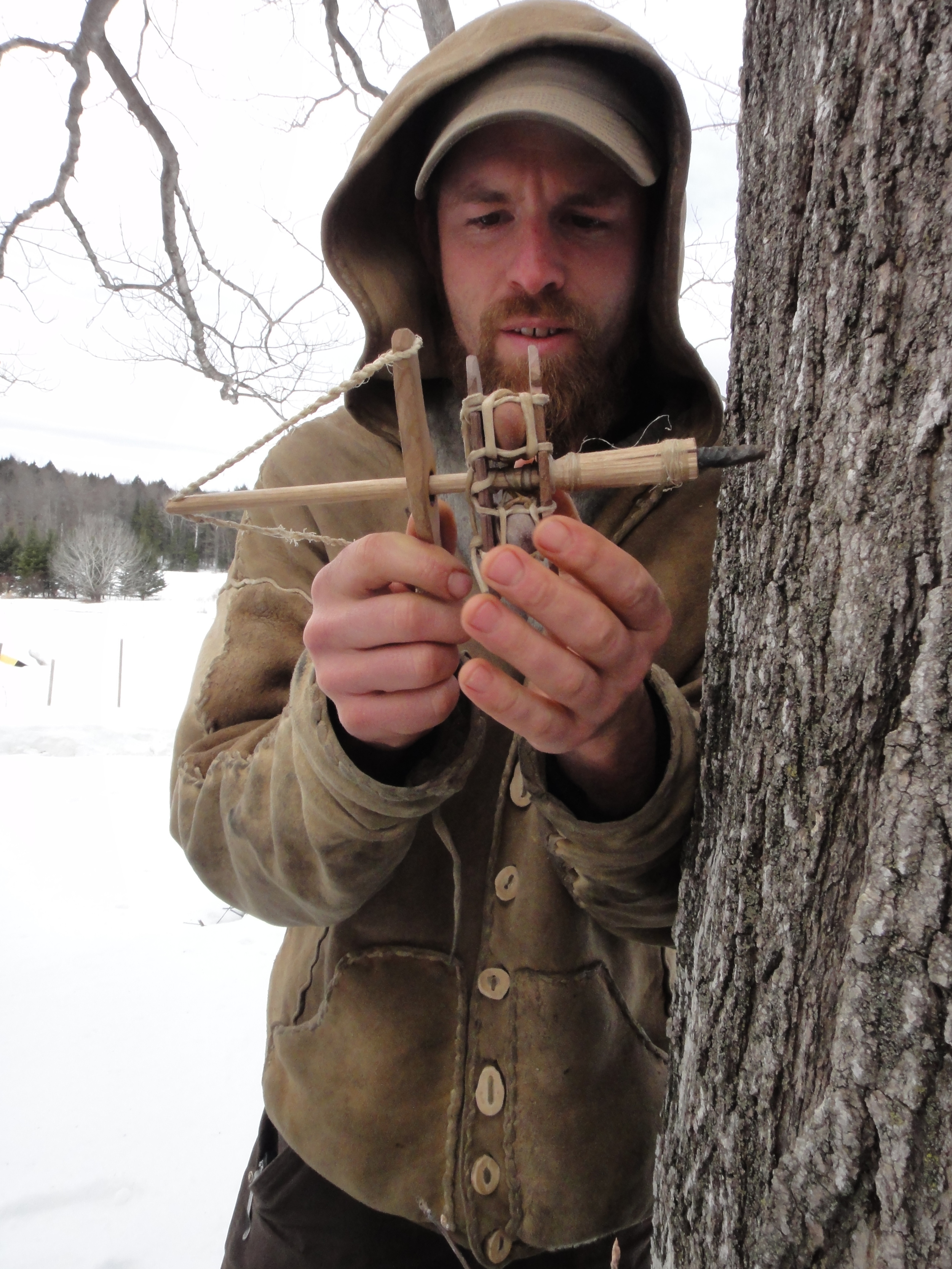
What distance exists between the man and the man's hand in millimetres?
146

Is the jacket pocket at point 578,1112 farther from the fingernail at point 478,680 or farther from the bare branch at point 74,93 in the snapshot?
the bare branch at point 74,93

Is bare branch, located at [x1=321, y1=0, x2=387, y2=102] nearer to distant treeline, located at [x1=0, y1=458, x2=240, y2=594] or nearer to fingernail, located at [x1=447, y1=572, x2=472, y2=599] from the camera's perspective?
fingernail, located at [x1=447, y1=572, x2=472, y2=599]

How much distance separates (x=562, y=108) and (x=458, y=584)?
93cm

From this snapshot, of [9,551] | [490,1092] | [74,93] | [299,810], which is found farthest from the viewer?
[9,551]

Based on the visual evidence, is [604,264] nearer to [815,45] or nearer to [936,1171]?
[815,45]

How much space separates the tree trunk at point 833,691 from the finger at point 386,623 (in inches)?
13.2

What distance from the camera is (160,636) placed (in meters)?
17.1

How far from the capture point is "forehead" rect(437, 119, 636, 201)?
1.42m

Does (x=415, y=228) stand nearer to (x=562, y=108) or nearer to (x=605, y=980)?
(x=562, y=108)

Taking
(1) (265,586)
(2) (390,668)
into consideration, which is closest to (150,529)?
(1) (265,586)

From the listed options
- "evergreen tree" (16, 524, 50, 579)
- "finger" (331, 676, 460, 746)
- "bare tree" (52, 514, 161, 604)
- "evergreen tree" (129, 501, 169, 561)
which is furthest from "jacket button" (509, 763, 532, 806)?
"evergreen tree" (16, 524, 50, 579)

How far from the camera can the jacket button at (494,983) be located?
1365 millimetres

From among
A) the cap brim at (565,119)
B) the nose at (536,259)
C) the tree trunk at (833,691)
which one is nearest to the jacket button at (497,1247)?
the tree trunk at (833,691)

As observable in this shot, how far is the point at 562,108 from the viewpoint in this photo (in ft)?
4.31
